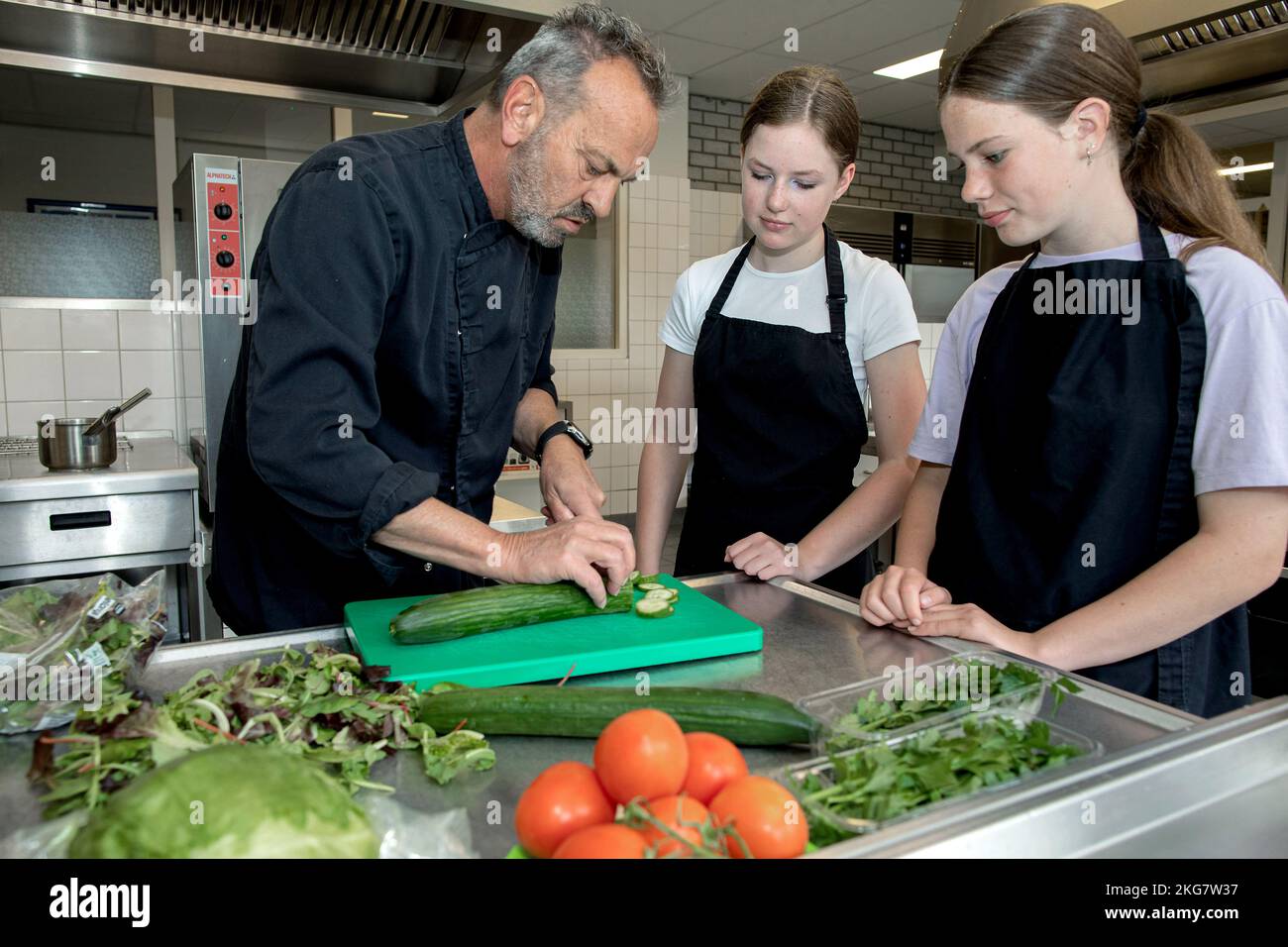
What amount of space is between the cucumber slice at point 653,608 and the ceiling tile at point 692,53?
519 centimetres

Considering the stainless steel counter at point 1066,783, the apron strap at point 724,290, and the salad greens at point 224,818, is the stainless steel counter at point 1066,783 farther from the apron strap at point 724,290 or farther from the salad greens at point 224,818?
the apron strap at point 724,290

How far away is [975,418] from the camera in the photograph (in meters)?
1.67

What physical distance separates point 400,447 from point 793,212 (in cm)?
97

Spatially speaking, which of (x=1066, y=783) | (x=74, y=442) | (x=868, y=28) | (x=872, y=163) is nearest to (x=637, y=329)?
(x=868, y=28)

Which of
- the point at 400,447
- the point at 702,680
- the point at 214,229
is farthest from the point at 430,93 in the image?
the point at 702,680

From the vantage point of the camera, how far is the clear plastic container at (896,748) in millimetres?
805

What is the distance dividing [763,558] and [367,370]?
32.0 inches

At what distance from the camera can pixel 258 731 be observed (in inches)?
38.5

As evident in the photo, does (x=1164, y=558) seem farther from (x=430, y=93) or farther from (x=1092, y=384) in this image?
(x=430, y=93)

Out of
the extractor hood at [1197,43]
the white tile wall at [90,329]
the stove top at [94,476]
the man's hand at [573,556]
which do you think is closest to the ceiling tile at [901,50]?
the extractor hood at [1197,43]

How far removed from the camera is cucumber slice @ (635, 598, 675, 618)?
1.50 meters

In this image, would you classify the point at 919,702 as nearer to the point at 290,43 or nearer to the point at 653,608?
the point at 653,608

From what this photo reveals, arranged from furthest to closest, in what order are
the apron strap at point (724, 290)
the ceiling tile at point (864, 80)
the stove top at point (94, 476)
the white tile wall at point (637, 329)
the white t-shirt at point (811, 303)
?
the ceiling tile at point (864, 80)
the white tile wall at point (637, 329)
the stove top at point (94, 476)
the apron strap at point (724, 290)
the white t-shirt at point (811, 303)
